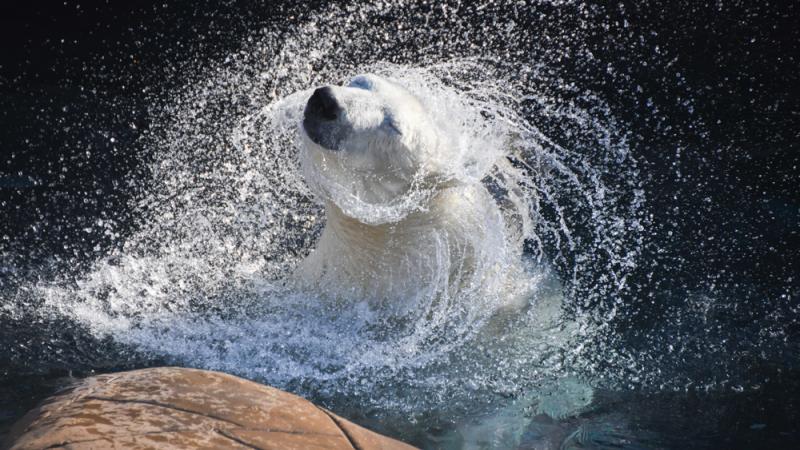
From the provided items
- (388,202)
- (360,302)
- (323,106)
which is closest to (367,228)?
(388,202)

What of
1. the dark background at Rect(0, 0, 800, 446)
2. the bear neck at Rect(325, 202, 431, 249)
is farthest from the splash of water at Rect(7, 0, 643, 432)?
the dark background at Rect(0, 0, 800, 446)

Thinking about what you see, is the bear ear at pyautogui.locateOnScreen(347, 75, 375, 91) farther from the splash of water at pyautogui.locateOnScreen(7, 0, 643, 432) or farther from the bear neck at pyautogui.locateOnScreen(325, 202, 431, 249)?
the bear neck at pyautogui.locateOnScreen(325, 202, 431, 249)

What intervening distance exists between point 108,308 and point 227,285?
0.58m

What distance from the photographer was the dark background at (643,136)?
3.92 meters

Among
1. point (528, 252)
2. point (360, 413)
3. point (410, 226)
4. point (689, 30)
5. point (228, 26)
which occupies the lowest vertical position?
point (360, 413)

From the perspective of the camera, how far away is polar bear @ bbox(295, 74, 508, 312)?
9.69 feet

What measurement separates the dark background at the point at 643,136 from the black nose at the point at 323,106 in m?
1.23

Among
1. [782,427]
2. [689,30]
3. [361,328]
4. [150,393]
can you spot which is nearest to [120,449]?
[150,393]

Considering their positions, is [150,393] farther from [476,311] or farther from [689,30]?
[689,30]

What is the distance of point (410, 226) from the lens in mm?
3373

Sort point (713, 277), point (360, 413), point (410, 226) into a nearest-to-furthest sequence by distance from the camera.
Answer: point (360, 413) → point (410, 226) → point (713, 277)

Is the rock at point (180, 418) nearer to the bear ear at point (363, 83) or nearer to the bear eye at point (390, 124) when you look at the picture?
the bear eye at point (390, 124)

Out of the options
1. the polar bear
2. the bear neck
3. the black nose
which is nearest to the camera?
the black nose

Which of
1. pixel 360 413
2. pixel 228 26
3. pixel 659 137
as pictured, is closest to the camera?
pixel 360 413
